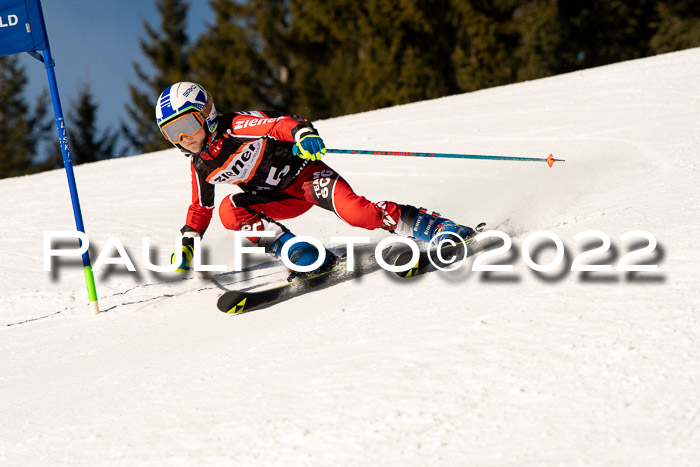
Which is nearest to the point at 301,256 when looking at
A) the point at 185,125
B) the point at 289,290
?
the point at 289,290

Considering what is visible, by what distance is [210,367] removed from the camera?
2816 mm

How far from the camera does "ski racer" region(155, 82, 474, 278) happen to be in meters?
3.86

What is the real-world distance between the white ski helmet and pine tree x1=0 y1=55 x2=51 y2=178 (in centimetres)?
3267

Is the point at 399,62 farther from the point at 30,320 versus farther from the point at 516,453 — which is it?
the point at 516,453

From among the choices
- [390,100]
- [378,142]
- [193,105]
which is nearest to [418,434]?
[193,105]

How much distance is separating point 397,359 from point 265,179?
80.9 inches

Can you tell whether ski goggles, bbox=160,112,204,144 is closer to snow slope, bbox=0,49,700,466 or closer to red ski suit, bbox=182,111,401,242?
red ski suit, bbox=182,111,401,242

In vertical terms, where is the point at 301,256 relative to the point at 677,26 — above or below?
below

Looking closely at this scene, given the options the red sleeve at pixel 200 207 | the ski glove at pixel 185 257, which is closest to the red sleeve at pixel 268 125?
the red sleeve at pixel 200 207

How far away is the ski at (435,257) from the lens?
3688 mm

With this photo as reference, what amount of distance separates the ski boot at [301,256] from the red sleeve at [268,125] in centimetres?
69

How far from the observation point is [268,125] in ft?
13.0

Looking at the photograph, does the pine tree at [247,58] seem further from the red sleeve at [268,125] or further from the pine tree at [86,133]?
the red sleeve at [268,125]

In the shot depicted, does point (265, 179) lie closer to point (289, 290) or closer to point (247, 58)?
point (289, 290)
